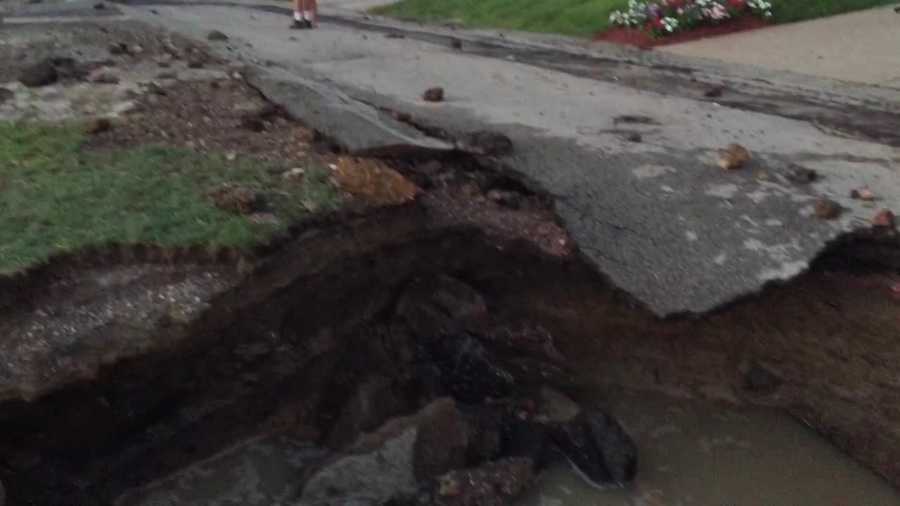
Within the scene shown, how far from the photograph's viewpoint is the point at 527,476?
15.2 ft

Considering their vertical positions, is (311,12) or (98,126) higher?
(98,126)

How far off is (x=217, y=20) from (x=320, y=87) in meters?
6.22

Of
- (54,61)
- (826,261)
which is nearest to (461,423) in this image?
(826,261)

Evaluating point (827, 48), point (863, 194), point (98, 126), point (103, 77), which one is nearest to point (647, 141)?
point (863, 194)

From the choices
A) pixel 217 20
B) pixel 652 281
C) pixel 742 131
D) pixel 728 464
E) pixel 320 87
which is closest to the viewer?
pixel 652 281

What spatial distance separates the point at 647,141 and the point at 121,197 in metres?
3.01

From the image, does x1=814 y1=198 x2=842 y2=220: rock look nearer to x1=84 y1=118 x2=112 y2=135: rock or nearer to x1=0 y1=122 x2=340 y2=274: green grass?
x1=0 y1=122 x2=340 y2=274: green grass

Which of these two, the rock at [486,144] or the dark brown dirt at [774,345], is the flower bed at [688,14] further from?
the dark brown dirt at [774,345]

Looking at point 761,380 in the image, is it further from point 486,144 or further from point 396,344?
point 486,144

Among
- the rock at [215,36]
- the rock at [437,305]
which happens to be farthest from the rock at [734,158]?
the rock at [215,36]

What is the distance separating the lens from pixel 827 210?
4855mm

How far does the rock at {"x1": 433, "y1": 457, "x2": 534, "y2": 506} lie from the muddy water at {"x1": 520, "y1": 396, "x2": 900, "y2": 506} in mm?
81

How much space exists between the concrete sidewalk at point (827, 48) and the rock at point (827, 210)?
14.4ft

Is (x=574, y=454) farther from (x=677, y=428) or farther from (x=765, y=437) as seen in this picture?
(x=765, y=437)
